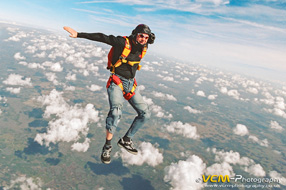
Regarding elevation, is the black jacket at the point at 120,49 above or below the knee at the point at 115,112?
above

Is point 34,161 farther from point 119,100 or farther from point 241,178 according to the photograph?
point 241,178

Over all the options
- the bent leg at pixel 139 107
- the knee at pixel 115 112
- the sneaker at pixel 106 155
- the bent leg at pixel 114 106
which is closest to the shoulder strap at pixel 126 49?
the bent leg at pixel 114 106

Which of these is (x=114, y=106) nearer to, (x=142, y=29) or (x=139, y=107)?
(x=139, y=107)

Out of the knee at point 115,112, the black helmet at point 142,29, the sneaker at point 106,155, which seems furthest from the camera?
the sneaker at point 106,155

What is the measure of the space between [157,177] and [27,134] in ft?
538

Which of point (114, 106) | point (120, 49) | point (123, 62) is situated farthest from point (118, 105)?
point (120, 49)

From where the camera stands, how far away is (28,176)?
149m

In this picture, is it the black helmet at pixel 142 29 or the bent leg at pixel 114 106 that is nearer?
the bent leg at pixel 114 106

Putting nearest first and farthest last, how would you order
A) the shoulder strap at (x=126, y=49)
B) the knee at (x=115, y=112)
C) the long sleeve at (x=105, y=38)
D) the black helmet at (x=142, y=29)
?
the long sleeve at (x=105, y=38), the knee at (x=115, y=112), the shoulder strap at (x=126, y=49), the black helmet at (x=142, y=29)

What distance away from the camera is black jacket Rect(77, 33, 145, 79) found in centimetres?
367

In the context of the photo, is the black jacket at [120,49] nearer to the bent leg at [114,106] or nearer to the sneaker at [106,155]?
the bent leg at [114,106]

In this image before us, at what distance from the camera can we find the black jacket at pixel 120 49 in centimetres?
367

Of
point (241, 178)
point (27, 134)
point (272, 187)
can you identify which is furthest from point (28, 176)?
point (272, 187)

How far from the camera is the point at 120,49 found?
402 centimetres
